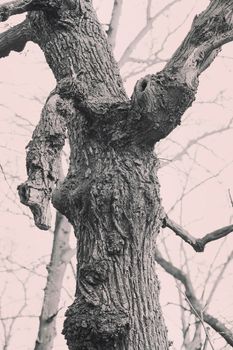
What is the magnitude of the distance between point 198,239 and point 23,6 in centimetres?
164

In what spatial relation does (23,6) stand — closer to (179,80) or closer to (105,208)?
(179,80)

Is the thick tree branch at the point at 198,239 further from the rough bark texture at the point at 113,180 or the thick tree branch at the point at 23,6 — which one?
the thick tree branch at the point at 23,6

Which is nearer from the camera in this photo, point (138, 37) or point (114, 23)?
point (114, 23)

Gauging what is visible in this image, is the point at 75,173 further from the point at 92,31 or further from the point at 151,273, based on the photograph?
the point at 92,31

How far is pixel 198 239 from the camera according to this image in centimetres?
384

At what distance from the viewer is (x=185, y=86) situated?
10.3 feet

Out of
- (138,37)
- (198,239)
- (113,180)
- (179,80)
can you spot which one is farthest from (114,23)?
(113,180)

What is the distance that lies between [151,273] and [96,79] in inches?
46.4

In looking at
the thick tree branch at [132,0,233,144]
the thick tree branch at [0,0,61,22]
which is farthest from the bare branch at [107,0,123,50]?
the thick tree branch at [132,0,233,144]

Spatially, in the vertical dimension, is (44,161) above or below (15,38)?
below

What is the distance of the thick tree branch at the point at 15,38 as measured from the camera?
4.51 metres

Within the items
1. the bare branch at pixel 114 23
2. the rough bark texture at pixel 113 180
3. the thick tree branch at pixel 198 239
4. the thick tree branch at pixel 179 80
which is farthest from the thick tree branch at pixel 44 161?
the bare branch at pixel 114 23

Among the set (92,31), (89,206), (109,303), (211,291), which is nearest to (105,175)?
(89,206)

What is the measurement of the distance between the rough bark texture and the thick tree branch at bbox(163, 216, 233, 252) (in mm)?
469
